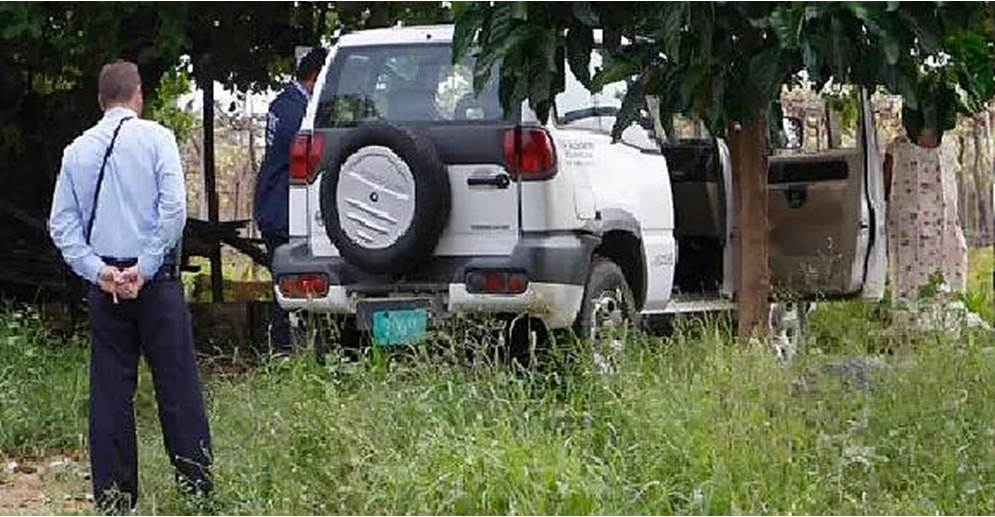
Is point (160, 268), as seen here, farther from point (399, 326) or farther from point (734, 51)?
point (734, 51)

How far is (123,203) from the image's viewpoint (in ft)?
16.9

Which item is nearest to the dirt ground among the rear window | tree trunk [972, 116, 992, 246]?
the rear window

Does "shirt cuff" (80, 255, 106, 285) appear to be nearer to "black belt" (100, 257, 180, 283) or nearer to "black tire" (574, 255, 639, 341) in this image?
"black belt" (100, 257, 180, 283)

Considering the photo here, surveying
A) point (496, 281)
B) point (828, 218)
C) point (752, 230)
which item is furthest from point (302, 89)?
point (828, 218)

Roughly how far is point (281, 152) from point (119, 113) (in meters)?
3.05

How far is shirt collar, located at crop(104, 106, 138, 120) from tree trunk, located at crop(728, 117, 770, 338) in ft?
8.72

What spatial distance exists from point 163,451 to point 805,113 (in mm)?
4655

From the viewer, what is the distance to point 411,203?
6.84 meters

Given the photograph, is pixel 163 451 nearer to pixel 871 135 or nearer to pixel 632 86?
pixel 632 86

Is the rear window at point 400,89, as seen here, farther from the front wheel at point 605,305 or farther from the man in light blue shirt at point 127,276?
the man in light blue shirt at point 127,276

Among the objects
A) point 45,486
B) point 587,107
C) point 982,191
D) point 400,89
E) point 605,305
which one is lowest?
point 45,486

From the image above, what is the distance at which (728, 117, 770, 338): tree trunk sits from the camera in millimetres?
6777

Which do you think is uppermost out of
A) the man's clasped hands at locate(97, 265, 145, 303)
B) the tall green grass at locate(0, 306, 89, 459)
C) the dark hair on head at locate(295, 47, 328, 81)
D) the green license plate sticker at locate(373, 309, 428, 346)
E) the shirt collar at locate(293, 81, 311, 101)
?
the dark hair on head at locate(295, 47, 328, 81)

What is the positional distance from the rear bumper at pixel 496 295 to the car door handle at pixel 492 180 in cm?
25
